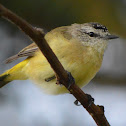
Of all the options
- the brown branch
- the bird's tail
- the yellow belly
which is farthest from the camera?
the bird's tail

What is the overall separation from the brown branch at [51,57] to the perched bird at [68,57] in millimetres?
629

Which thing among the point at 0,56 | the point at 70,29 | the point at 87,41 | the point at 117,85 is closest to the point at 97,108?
the point at 87,41

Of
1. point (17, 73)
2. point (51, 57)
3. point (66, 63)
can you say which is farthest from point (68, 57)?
point (51, 57)

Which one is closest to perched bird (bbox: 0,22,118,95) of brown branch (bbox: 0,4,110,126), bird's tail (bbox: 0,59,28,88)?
bird's tail (bbox: 0,59,28,88)

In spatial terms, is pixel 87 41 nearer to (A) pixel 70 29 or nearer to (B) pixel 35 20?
(A) pixel 70 29

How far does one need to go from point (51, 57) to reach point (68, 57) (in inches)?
40.1

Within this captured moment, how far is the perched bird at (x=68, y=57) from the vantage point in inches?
120

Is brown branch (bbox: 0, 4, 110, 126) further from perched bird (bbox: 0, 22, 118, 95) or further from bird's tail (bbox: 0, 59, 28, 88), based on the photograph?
bird's tail (bbox: 0, 59, 28, 88)

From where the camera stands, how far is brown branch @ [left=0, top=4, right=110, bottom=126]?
1760 mm

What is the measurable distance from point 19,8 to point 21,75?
5.22 feet

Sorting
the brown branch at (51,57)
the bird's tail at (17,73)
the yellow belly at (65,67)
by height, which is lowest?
the brown branch at (51,57)

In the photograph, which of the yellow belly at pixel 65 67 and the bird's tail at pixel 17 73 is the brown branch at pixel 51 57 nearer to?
the yellow belly at pixel 65 67

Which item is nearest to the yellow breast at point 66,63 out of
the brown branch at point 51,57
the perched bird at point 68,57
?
the perched bird at point 68,57

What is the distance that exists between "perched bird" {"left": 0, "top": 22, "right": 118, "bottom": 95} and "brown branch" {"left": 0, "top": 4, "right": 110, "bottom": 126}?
63 cm
